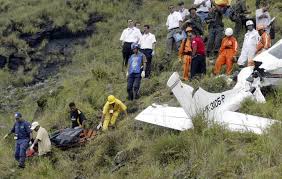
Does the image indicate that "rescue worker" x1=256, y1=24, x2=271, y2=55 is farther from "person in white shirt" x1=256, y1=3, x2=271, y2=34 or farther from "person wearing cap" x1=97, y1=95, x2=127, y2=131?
"person wearing cap" x1=97, y1=95, x2=127, y2=131

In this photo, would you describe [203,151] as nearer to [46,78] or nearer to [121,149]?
[121,149]

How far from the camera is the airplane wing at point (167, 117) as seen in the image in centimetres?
1110

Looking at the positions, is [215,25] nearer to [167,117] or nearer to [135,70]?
[135,70]

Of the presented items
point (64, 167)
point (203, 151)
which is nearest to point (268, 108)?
point (203, 151)

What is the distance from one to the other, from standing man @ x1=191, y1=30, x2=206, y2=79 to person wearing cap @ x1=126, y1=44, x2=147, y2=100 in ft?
4.39

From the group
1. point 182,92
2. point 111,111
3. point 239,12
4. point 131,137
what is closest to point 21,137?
point 111,111

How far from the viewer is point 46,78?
24.6m

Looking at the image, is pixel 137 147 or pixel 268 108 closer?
pixel 268 108

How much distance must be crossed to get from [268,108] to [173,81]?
1.86m

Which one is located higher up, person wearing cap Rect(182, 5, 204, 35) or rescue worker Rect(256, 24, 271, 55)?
person wearing cap Rect(182, 5, 204, 35)

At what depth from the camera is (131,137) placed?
40.3 ft

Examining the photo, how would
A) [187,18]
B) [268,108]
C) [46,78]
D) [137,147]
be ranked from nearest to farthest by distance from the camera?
1. [268,108]
2. [137,147]
3. [187,18]
4. [46,78]

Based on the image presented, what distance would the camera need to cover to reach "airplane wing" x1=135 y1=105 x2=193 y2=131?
36.4 ft

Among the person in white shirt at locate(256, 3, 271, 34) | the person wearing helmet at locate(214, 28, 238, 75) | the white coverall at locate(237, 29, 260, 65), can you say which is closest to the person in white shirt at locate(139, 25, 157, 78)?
the person wearing helmet at locate(214, 28, 238, 75)
